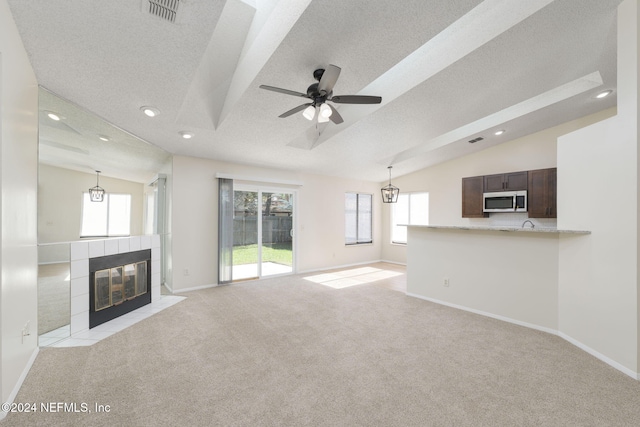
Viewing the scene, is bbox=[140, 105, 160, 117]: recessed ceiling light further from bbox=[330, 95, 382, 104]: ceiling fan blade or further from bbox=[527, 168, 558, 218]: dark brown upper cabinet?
bbox=[527, 168, 558, 218]: dark brown upper cabinet

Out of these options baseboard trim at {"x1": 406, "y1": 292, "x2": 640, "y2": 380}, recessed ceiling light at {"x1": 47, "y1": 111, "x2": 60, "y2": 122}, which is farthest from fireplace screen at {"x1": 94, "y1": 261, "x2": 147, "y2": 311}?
baseboard trim at {"x1": 406, "y1": 292, "x2": 640, "y2": 380}

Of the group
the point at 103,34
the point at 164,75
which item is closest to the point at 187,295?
the point at 164,75

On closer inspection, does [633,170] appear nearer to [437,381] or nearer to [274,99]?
[437,381]

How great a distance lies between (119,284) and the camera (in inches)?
139

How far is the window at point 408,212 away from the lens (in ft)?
23.2

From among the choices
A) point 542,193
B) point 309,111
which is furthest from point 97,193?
point 542,193

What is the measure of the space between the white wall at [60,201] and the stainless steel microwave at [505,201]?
6.61 metres

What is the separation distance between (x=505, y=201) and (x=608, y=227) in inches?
110

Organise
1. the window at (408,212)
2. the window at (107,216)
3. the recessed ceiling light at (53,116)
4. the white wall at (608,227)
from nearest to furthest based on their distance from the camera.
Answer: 1. the white wall at (608,227)
2. the recessed ceiling light at (53,116)
3. the window at (107,216)
4. the window at (408,212)

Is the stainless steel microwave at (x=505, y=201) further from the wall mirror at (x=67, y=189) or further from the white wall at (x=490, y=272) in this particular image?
the wall mirror at (x=67, y=189)

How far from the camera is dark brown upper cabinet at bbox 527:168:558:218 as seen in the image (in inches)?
180

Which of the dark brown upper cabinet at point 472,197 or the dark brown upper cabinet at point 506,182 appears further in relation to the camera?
the dark brown upper cabinet at point 472,197

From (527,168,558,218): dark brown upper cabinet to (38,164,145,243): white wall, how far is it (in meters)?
6.88

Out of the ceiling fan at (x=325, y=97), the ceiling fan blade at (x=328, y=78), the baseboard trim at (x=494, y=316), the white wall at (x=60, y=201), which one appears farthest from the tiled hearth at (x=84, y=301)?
the baseboard trim at (x=494, y=316)
